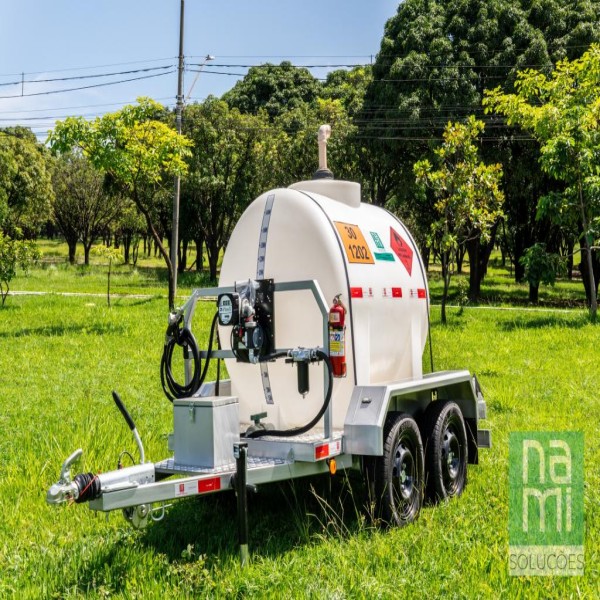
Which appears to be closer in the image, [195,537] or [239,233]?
[195,537]

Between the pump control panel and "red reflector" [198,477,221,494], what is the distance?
1168 millimetres

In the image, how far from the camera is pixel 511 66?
30094mm

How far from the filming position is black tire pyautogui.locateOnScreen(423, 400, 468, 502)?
661cm

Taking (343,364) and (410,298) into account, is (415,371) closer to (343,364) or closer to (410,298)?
(410,298)

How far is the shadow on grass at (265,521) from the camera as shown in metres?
5.60

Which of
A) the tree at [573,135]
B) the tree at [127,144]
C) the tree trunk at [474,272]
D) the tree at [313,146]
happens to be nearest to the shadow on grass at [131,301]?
the tree at [127,144]

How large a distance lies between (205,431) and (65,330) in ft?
47.6

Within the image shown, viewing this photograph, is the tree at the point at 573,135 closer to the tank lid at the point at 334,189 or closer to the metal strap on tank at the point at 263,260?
the tank lid at the point at 334,189

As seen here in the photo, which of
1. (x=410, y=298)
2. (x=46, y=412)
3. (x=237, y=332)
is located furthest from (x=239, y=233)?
(x=46, y=412)

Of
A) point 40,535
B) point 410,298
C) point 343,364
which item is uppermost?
point 410,298

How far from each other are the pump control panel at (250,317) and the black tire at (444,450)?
1.59 m

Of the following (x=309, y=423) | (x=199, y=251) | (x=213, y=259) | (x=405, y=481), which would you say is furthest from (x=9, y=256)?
(x=199, y=251)

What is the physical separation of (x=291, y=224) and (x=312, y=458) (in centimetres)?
203

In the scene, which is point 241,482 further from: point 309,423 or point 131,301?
point 131,301
